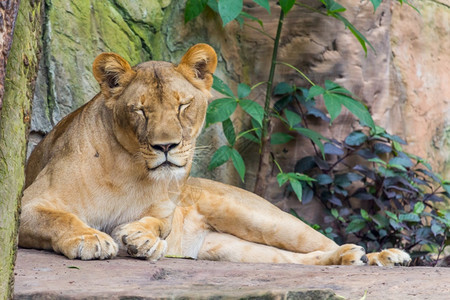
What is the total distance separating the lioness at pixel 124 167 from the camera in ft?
9.64

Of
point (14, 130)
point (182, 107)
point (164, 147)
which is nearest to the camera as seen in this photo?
point (14, 130)

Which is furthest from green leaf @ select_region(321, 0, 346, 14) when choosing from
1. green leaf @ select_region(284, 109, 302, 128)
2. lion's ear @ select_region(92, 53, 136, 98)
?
lion's ear @ select_region(92, 53, 136, 98)

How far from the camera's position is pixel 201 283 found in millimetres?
2250

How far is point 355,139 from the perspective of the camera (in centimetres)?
468

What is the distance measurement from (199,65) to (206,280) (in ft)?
4.24

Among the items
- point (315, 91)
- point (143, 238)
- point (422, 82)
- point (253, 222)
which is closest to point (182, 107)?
point (143, 238)

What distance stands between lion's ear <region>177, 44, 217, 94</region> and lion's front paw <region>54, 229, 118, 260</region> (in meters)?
0.91

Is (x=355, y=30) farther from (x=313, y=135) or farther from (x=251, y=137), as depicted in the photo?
(x=251, y=137)

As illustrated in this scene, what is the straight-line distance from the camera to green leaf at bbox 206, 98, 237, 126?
4043 mm

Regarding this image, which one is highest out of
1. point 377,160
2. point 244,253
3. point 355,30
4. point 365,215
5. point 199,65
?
point 355,30

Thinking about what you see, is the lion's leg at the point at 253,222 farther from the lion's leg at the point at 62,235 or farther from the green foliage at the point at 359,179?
the lion's leg at the point at 62,235

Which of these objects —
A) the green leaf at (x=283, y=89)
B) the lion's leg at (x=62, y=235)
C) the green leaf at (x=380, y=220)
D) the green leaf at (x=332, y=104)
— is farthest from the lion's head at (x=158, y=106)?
the green leaf at (x=380, y=220)

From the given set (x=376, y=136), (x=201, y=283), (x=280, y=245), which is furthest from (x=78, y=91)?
(x=201, y=283)

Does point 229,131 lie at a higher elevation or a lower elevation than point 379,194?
higher
